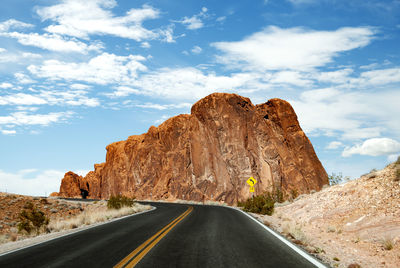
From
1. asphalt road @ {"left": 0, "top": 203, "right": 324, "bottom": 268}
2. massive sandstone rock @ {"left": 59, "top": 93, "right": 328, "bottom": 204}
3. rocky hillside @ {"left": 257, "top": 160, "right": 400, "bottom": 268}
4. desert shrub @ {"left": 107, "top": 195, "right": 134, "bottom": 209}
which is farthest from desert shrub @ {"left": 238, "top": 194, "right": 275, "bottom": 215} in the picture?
massive sandstone rock @ {"left": 59, "top": 93, "right": 328, "bottom": 204}

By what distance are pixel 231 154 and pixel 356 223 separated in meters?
60.8

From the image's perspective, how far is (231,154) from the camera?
73.3 m

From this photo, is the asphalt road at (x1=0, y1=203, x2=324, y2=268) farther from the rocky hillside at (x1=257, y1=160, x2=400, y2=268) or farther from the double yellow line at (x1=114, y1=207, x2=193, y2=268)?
the rocky hillside at (x1=257, y1=160, x2=400, y2=268)

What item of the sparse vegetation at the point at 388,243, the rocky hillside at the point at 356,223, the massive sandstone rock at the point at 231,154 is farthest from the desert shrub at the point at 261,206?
the massive sandstone rock at the point at 231,154

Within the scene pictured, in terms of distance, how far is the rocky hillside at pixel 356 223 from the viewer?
8.51 meters

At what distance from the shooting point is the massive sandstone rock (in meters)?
71.2

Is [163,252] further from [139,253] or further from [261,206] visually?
[261,206]

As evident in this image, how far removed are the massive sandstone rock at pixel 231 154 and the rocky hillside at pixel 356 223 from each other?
5150cm

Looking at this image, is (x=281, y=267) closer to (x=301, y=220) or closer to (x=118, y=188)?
(x=301, y=220)

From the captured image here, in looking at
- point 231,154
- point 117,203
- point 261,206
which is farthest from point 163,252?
point 231,154

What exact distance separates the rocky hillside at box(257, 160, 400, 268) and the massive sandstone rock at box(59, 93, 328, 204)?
5150cm

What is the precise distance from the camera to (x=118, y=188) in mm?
97438

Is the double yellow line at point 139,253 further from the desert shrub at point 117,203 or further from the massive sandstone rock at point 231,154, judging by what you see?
the massive sandstone rock at point 231,154

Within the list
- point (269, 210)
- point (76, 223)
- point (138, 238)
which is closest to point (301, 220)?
point (269, 210)
